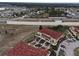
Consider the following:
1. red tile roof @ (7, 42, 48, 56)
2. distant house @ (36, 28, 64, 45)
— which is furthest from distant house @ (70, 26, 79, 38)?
red tile roof @ (7, 42, 48, 56)

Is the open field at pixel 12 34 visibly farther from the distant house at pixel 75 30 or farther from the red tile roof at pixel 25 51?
the distant house at pixel 75 30

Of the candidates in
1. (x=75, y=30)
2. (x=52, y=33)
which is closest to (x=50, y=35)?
(x=52, y=33)

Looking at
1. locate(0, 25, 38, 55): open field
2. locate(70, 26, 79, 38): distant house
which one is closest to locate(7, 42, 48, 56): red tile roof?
locate(0, 25, 38, 55): open field

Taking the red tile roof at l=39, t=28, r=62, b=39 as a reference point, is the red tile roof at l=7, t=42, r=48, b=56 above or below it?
below

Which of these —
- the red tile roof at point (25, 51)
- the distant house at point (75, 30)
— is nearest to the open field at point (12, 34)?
the red tile roof at point (25, 51)

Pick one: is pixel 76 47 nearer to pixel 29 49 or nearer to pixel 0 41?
pixel 29 49

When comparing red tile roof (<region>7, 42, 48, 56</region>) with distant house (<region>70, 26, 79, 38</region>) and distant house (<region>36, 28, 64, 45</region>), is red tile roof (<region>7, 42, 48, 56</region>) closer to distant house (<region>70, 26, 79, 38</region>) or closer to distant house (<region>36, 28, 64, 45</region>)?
distant house (<region>36, 28, 64, 45</region>)

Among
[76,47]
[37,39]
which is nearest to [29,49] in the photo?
[37,39]

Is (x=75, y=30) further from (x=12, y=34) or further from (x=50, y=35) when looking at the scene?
(x=12, y=34)
